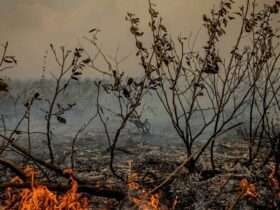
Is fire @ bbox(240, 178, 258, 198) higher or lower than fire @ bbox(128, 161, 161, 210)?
higher

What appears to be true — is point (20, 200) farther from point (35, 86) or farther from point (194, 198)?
point (35, 86)

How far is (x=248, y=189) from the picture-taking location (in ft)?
27.9

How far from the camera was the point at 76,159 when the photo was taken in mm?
13000

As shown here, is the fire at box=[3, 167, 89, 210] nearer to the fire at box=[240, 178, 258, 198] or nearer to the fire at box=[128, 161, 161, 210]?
the fire at box=[128, 161, 161, 210]

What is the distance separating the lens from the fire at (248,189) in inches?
334

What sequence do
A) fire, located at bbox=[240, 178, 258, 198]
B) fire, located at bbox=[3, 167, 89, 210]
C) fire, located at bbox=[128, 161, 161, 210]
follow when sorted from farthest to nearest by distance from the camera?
fire, located at bbox=[240, 178, 258, 198] → fire, located at bbox=[128, 161, 161, 210] → fire, located at bbox=[3, 167, 89, 210]

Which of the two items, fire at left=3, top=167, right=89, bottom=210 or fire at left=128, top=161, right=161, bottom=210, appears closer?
fire at left=3, top=167, right=89, bottom=210

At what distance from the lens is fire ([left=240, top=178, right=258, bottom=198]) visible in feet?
27.9

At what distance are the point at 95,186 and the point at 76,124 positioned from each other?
1940 cm

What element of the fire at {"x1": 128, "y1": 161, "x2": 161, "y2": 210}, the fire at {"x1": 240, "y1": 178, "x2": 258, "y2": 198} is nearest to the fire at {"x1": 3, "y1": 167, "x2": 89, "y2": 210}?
the fire at {"x1": 128, "y1": 161, "x2": 161, "y2": 210}

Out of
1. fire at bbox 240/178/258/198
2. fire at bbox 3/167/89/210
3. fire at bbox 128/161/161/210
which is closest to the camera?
fire at bbox 3/167/89/210

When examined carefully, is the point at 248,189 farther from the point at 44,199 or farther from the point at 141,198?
the point at 44,199

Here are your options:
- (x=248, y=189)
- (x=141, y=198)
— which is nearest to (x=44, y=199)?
(x=141, y=198)

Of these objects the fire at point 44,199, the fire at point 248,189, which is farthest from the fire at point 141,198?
the fire at point 248,189
